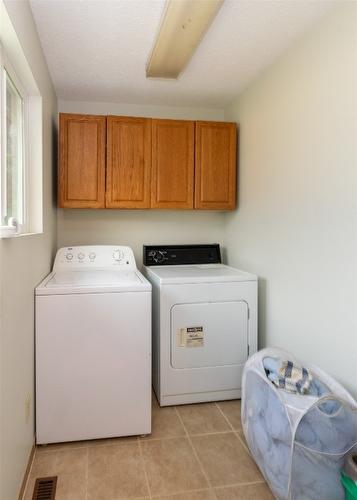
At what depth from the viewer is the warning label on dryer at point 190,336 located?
8.69ft

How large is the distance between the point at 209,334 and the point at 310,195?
3.86ft

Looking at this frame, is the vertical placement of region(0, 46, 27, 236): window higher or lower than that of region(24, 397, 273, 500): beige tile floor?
higher

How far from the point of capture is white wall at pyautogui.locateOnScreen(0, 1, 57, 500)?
1.45 m

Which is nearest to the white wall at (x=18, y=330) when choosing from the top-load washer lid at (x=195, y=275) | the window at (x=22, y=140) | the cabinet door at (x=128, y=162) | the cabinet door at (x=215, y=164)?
the window at (x=22, y=140)

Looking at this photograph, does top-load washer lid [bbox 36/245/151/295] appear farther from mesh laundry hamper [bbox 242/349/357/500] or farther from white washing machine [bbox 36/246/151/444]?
mesh laundry hamper [bbox 242/349/357/500]

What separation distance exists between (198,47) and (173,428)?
2347mm

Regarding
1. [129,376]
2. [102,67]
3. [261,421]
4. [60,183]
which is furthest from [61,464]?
[102,67]

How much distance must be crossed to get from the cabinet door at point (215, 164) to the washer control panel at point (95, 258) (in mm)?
749

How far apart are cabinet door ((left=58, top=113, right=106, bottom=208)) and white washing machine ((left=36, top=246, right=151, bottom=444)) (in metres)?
0.93

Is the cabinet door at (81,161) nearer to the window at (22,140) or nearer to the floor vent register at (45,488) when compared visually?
the window at (22,140)

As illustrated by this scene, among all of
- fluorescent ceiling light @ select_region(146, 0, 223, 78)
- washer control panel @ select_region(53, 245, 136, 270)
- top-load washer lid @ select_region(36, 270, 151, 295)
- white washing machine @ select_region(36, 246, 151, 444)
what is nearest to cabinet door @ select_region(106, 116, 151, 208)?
washer control panel @ select_region(53, 245, 136, 270)

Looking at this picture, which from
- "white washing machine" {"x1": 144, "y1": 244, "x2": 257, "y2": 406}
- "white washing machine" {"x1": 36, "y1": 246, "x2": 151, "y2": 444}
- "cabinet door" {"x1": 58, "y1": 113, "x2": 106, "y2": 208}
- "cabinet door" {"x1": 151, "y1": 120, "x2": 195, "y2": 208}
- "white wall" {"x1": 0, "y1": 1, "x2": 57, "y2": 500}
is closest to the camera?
"white wall" {"x1": 0, "y1": 1, "x2": 57, "y2": 500}

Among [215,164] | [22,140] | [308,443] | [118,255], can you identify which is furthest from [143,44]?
[308,443]

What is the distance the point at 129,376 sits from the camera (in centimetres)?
225
